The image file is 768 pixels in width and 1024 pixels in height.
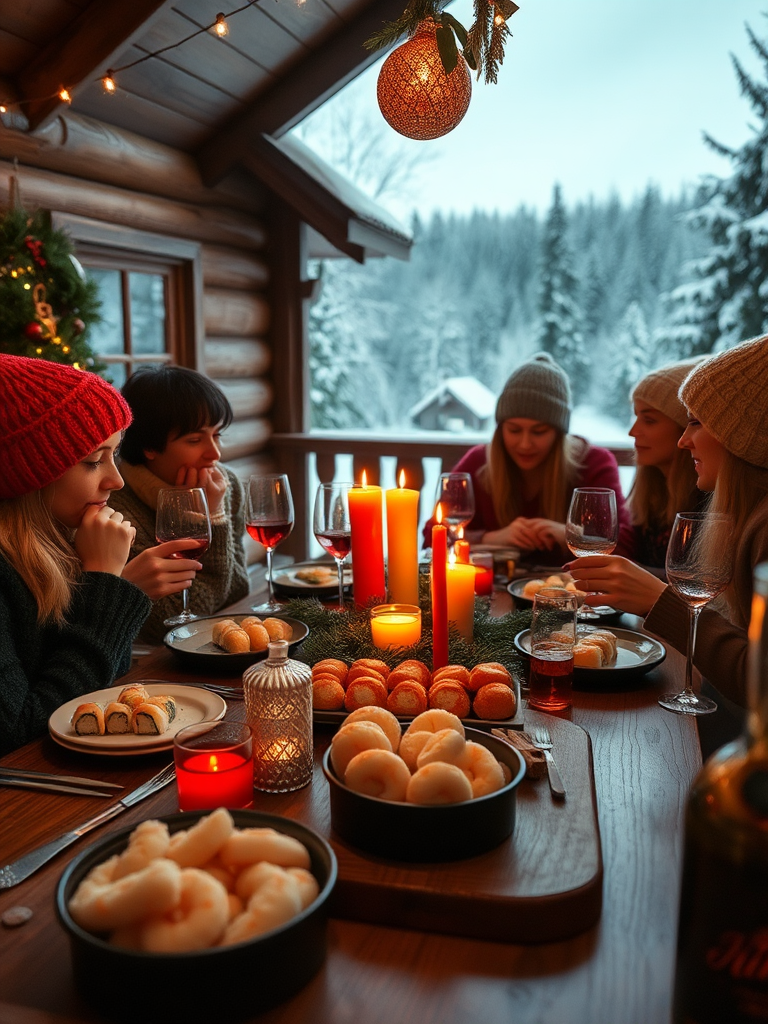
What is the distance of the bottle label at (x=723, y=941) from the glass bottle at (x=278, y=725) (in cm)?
56

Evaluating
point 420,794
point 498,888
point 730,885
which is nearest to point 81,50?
point 420,794

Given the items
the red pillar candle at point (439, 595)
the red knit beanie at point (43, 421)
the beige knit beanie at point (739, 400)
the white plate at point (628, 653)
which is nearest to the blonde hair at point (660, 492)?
the beige knit beanie at point (739, 400)

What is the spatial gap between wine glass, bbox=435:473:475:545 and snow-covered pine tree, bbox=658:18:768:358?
4.37 meters

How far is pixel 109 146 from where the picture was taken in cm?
332

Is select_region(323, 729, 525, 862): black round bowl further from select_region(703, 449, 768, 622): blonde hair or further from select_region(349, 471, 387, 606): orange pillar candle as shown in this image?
select_region(703, 449, 768, 622): blonde hair

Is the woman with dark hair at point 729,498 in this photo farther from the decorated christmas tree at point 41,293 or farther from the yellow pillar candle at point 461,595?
the decorated christmas tree at point 41,293

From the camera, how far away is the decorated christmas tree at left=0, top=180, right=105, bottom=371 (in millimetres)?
2623

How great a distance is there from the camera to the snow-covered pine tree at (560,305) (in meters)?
5.86

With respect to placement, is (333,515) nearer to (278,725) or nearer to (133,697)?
(133,697)

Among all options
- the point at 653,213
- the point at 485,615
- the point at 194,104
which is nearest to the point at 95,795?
the point at 485,615

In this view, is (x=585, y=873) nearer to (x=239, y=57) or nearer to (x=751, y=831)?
(x=751, y=831)

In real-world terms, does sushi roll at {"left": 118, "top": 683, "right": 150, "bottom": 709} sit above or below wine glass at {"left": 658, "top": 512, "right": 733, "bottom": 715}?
below

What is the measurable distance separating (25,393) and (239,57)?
Result: 277cm

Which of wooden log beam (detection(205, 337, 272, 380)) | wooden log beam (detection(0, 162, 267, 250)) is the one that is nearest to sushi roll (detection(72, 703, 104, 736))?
wooden log beam (detection(0, 162, 267, 250))
